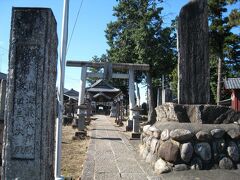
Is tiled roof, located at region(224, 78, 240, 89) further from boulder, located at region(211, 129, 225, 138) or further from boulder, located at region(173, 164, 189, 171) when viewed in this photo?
boulder, located at region(173, 164, 189, 171)

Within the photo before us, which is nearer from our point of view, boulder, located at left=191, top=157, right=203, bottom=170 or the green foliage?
boulder, located at left=191, top=157, right=203, bottom=170

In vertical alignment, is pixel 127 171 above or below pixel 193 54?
below

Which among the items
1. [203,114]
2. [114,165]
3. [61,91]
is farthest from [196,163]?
[61,91]

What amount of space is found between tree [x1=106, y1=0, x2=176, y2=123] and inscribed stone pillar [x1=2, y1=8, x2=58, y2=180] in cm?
2161

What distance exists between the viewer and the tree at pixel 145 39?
86.8 feet

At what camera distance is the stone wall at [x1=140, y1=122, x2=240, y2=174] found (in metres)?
5.87

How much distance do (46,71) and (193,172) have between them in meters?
3.29

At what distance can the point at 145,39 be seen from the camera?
86.4 ft

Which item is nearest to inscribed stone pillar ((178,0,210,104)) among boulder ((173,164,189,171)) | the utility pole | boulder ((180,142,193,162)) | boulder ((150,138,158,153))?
boulder ((150,138,158,153))

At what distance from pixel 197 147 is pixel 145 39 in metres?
21.0

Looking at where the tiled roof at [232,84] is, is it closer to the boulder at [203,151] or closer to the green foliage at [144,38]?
the green foliage at [144,38]

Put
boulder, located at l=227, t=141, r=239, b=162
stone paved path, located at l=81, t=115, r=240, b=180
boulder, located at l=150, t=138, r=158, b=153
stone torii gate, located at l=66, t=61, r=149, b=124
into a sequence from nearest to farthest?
1. stone paved path, located at l=81, t=115, r=240, b=180
2. boulder, located at l=227, t=141, r=239, b=162
3. boulder, located at l=150, t=138, r=158, b=153
4. stone torii gate, located at l=66, t=61, r=149, b=124

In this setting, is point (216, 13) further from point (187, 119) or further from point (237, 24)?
point (187, 119)

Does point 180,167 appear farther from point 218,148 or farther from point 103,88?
point 103,88
